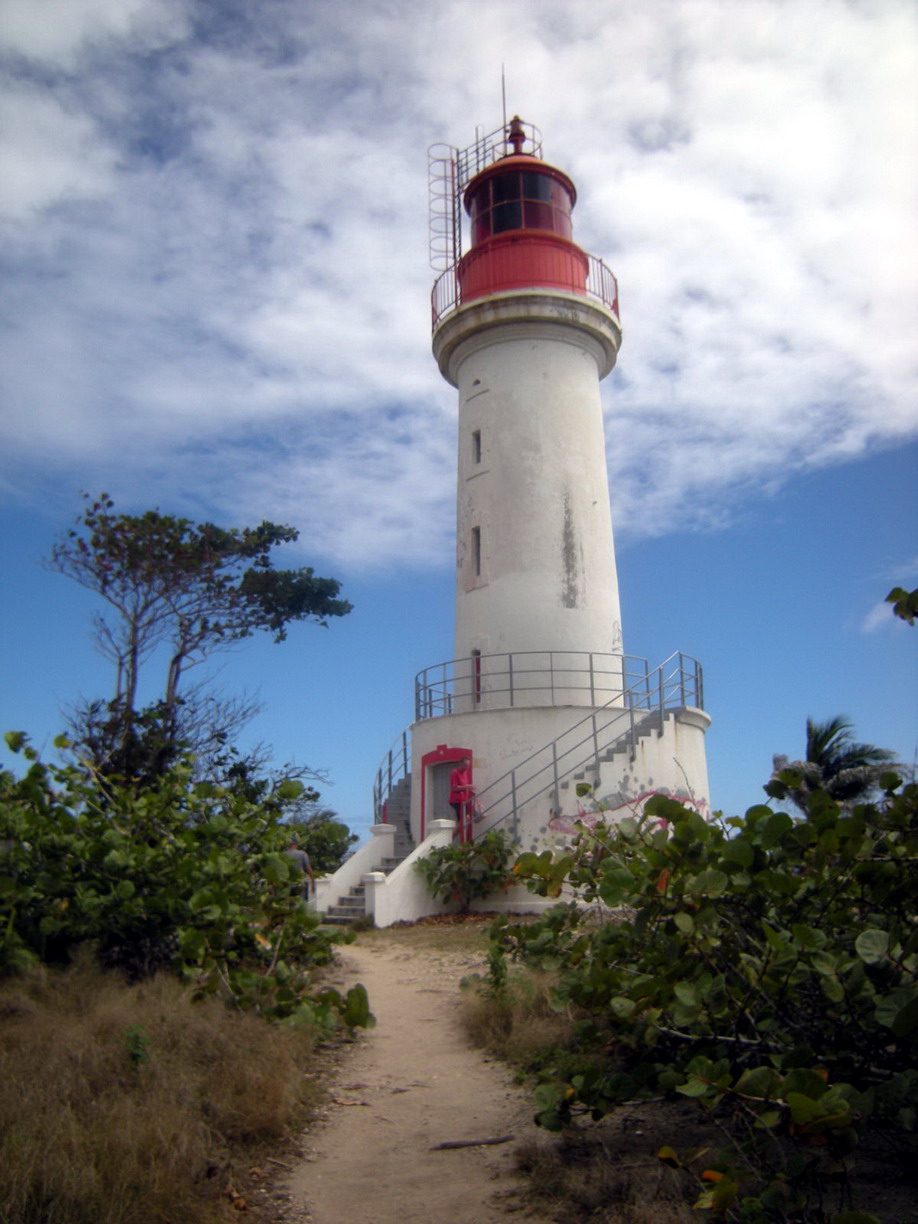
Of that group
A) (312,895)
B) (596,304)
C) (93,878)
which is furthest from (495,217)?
(93,878)

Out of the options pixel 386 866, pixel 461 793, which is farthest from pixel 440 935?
pixel 386 866

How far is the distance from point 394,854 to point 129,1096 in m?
13.8

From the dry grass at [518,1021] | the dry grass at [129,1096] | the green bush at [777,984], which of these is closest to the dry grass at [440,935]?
the dry grass at [518,1021]

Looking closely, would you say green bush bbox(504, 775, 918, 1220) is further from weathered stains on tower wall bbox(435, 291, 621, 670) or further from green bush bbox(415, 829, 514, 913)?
weathered stains on tower wall bbox(435, 291, 621, 670)

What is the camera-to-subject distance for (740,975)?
15.1ft

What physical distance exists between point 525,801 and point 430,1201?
12.3m

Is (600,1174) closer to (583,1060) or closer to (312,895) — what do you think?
(583,1060)

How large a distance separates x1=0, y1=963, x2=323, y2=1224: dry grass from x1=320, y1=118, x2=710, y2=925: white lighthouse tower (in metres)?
10.4

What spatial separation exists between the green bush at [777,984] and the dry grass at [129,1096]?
1.85 meters

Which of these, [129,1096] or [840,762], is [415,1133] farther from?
[840,762]

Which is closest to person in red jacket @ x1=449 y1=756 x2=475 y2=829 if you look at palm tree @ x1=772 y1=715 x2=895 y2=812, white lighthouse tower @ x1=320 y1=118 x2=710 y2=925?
white lighthouse tower @ x1=320 y1=118 x2=710 y2=925

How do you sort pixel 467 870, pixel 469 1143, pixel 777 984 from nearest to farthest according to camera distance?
pixel 777 984 → pixel 469 1143 → pixel 467 870

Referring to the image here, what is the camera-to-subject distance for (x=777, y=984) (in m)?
4.42

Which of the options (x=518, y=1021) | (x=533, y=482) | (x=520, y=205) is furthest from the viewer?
(x=520, y=205)
